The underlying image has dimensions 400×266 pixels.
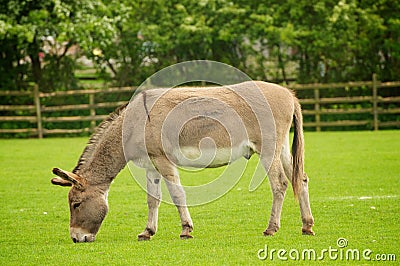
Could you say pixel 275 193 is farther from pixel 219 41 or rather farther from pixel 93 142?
pixel 219 41

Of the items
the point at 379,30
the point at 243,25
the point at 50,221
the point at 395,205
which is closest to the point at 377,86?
the point at 379,30

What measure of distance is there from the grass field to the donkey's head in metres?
0.17

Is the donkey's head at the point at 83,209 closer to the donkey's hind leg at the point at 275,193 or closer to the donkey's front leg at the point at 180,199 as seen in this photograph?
the donkey's front leg at the point at 180,199

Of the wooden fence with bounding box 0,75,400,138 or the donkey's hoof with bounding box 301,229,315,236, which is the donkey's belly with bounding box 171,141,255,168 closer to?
the donkey's hoof with bounding box 301,229,315,236

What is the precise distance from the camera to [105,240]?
8.23 m

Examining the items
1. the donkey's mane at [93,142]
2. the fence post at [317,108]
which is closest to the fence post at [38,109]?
the fence post at [317,108]

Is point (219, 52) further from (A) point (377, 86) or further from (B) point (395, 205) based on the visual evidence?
(B) point (395, 205)

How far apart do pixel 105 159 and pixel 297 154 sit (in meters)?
2.21

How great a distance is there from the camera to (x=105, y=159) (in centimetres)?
829

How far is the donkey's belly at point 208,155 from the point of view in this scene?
816cm

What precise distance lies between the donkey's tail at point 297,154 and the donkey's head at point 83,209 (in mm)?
2165

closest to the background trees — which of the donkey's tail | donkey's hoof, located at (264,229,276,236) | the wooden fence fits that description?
the wooden fence

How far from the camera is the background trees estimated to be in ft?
80.7

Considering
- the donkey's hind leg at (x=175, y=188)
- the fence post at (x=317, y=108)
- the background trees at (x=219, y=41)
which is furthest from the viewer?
the background trees at (x=219, y=41)
